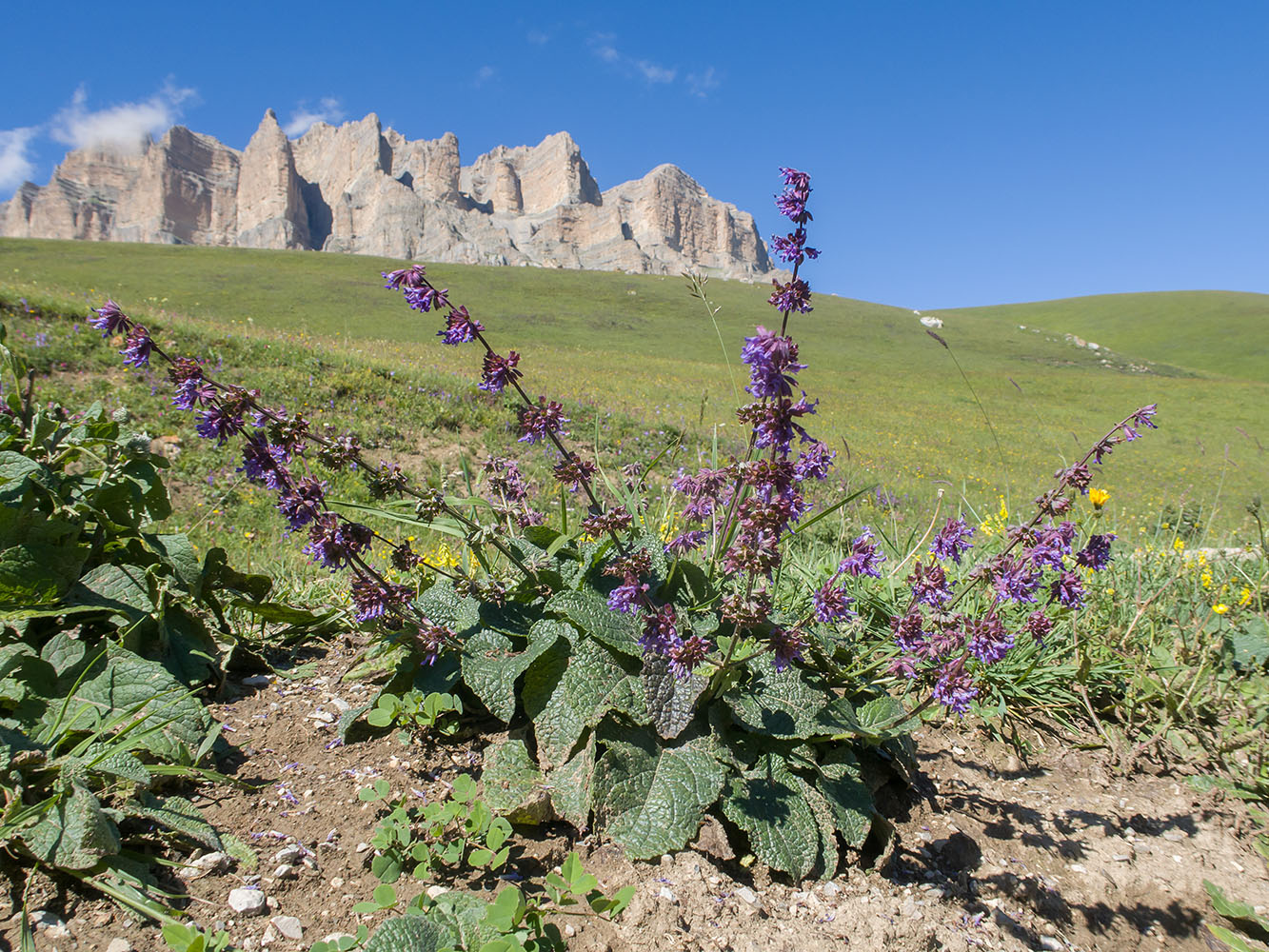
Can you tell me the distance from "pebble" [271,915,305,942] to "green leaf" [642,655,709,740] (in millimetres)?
1028

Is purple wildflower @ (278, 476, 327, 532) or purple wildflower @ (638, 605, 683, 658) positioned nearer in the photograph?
purple wildflower @ (638, 605, 683, 658)

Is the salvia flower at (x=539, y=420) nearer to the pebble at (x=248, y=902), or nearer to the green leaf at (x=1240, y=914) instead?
the pebble at (x=248, y=902)

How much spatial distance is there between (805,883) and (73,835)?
1892 mm

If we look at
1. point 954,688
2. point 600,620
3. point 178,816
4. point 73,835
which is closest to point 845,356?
point 600,620

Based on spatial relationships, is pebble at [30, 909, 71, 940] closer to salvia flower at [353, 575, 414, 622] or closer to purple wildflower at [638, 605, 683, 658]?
salvia flower at [353, 575, 414, 622]

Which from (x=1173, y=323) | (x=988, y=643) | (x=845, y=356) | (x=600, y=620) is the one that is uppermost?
(x=1173, y=323)

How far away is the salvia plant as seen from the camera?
1982mm

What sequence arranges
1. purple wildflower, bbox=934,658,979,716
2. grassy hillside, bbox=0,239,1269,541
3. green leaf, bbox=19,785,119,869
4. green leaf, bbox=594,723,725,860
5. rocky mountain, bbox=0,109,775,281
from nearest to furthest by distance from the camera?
green leaf, bbox=19,785,119,869
purple wildflower, bbox=934,658,979,716
green leaf, bbox=594,723,725,860
grassy hillside, bbox=0,239,1269,541
rocky mountain, bbox=0,109,775,281

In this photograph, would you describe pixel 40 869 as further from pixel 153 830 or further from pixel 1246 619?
pixel 1246 619

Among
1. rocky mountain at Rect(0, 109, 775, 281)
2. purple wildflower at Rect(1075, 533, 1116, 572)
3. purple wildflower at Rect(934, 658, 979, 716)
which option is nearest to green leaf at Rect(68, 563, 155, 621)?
purple wildflower at Rect(934, 658, 979, 716)

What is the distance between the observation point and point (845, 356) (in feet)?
185

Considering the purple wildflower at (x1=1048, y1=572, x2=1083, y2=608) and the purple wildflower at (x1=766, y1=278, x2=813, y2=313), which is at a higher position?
the purple wildflower at (x1=766, y1=278, x2=813, y2=313)

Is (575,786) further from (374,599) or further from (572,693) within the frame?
(374,599)

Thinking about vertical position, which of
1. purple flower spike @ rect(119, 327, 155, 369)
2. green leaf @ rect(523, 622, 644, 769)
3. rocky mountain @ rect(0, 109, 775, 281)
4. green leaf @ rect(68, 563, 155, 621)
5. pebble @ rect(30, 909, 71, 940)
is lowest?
pebble @ rect(30, 909, 71, 940)
